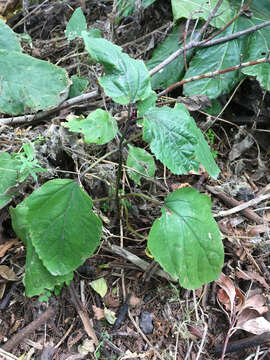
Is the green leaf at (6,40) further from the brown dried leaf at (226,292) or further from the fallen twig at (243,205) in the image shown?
the brown dried leaf at (226,292)

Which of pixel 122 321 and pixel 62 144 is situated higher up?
pixel 62 144

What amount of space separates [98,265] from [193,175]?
58 centimetres

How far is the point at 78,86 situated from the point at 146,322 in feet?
3.46

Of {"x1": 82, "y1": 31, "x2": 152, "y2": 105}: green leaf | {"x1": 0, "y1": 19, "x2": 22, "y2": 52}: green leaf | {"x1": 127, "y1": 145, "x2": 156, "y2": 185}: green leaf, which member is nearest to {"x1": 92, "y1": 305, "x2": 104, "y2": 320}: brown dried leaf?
{"x1": 127, "y1": 145, "x2": 156, "y2": 185}: green leaf

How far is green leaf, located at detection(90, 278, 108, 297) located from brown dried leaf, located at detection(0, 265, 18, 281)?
26 cm

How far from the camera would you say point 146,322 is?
3.61ft

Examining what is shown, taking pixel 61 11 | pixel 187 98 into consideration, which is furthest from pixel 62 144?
pixel 61 11

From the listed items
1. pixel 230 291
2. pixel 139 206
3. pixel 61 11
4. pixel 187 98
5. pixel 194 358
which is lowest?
pixel 194 358

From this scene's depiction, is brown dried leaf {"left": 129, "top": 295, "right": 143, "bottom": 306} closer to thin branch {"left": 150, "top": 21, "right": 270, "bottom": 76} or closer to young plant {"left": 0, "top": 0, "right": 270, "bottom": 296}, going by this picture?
young plant {"left": 0, "top": 0, "right": 270, "bottom": 296}

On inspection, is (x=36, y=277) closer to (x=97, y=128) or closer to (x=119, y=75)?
(x=97, y=128)

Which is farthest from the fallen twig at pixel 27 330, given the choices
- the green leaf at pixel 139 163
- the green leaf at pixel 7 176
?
the green leaf at pixel 139 163

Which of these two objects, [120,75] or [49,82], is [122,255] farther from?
[49,82]

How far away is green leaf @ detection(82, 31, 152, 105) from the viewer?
91 cm

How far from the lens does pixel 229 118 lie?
5.41 ft
